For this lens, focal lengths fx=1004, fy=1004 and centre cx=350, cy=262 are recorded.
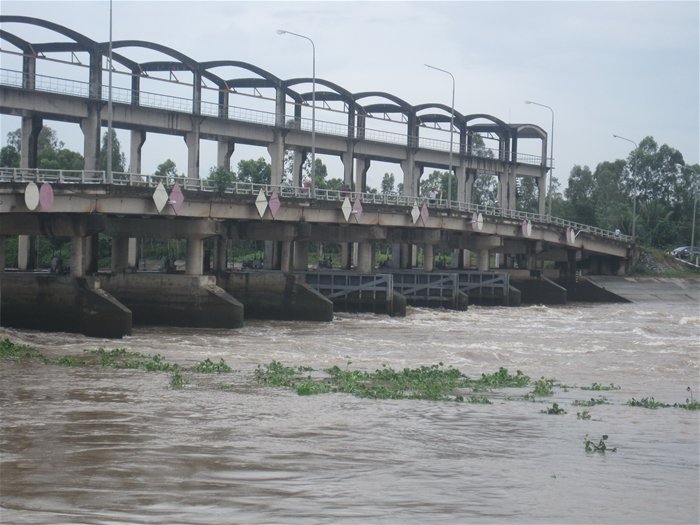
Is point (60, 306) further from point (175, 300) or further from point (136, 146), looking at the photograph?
point (136, 146)

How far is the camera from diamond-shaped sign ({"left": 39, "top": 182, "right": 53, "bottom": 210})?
135 feet

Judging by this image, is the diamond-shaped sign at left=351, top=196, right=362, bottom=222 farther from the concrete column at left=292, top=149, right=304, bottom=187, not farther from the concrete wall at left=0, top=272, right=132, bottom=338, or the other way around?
the concrete wall at left=0, top=272, right=132, bottom=338

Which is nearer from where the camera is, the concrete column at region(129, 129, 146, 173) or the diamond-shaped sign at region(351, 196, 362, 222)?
the diamond-shaped sign at region(351, 196, 362, 222)

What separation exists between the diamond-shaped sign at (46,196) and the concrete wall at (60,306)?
3524mm

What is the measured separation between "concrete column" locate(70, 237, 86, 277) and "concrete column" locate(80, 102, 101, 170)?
697 inches

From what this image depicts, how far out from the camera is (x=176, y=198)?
4759 cm

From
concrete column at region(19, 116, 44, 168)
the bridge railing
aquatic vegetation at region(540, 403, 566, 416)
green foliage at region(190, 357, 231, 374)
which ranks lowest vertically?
green foliage at region(190, 357, 231, 374)

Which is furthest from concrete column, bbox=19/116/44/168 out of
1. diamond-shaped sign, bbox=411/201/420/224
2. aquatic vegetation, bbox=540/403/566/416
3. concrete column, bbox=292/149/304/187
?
aquatic vegetation, bbox=540/403/566/416

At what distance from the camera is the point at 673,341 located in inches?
1708

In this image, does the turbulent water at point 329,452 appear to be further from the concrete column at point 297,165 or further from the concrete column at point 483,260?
the concrete column at point 297,165

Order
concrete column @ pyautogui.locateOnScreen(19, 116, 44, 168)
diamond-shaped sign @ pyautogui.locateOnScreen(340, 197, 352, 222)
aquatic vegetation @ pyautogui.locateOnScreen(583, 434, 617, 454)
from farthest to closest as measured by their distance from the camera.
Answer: diamond-shaped sign @ pyautogui.locateOnScreen(340, 197, 352, 222) → concrete column @ pyautogui.locateOnScreen(19, 116, 44, 168) → aquatic vegetation @ pyautogui.locateOnScreen(583, 434, 617, 454)

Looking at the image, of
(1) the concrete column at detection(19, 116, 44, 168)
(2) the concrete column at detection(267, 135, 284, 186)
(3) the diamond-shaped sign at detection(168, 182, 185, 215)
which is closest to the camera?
(3) the diamond-shaped sign at detection(168, 182, 185, 215)

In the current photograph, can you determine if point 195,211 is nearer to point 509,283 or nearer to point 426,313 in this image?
point 426,313

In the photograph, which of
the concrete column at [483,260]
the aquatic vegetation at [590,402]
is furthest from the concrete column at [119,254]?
the aquatic vegetation at [590,402]
